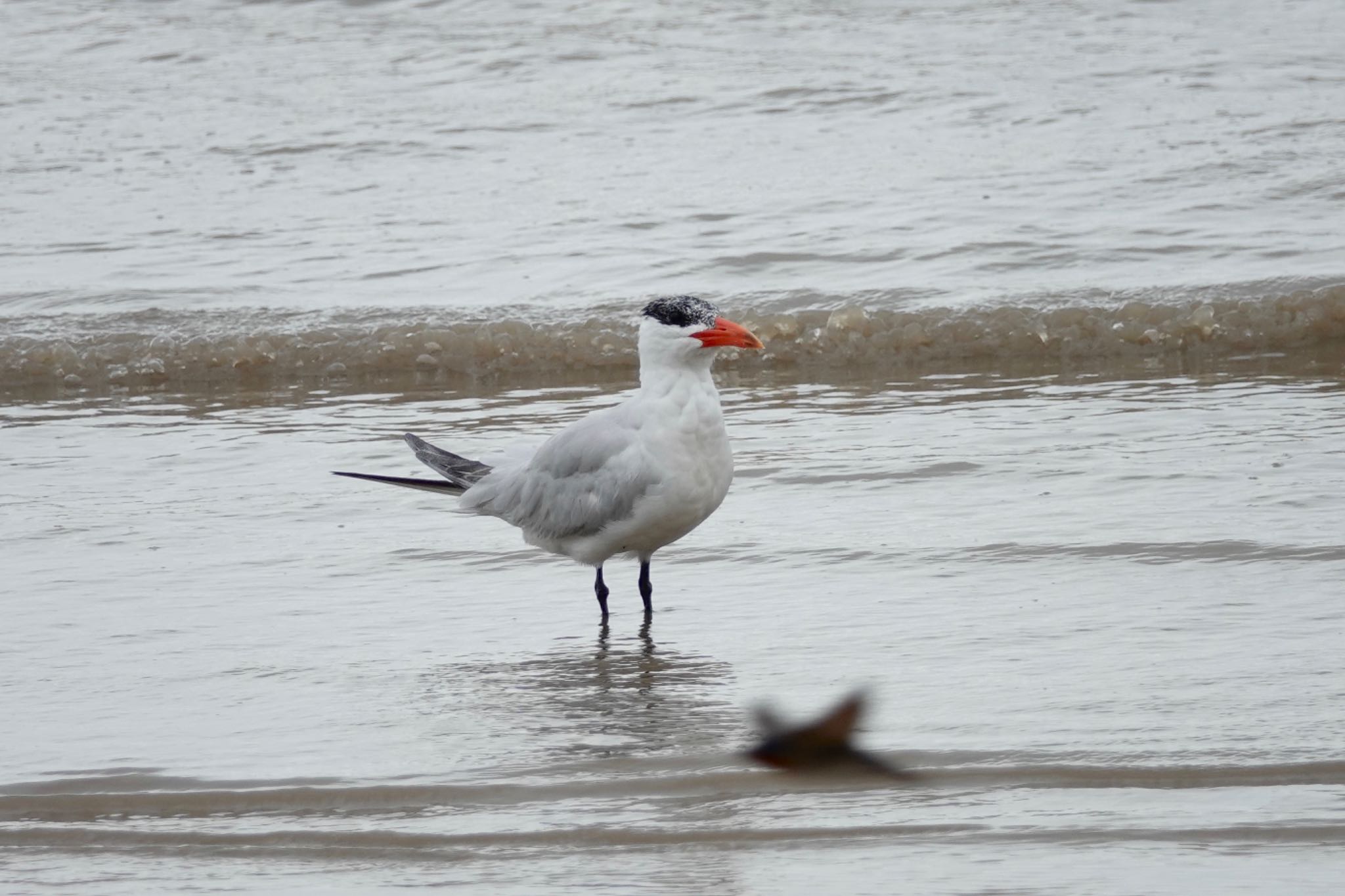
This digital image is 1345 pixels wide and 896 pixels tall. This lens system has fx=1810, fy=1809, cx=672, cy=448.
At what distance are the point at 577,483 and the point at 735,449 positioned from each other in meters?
1.69

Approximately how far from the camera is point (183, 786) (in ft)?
11.3

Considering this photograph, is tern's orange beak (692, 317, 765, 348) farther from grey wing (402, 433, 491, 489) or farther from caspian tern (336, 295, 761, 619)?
grey wing (402, 433, 491, 489)

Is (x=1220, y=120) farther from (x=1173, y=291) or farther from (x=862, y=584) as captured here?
(x=862, y=584)

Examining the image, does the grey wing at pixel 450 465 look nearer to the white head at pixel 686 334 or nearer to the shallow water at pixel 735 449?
the shallow water at pixel 735 449

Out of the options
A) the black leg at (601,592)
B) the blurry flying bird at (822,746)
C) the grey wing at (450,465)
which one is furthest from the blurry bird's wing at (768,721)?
the grey wing at (450,465)

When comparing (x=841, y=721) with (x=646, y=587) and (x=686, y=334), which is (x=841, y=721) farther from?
(x=686, y=334)

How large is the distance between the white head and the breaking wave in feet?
11.2

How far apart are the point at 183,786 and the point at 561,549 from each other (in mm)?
1518

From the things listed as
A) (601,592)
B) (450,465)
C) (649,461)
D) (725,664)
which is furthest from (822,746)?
(450,465)

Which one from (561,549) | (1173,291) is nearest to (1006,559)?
(561,549)

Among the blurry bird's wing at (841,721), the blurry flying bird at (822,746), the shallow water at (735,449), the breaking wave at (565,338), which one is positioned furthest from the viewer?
the breaking wave at (565,338)

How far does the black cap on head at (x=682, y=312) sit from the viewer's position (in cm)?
450

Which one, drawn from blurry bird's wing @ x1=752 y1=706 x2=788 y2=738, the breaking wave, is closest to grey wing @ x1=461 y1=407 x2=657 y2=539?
blurry bird's wing @ x1=752 y1=706 x2=788 y2=738

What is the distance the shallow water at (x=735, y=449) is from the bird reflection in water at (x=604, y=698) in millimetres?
18
